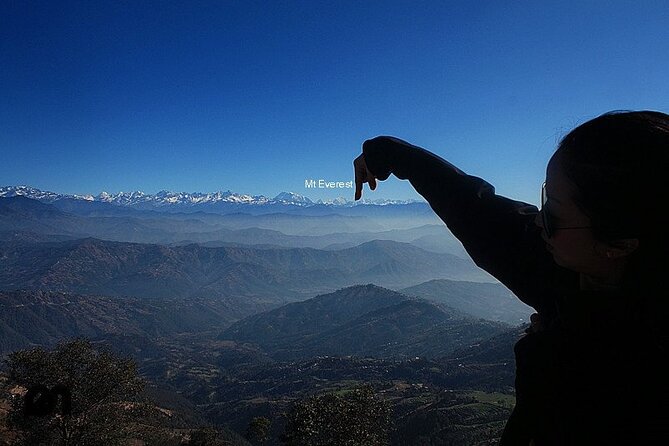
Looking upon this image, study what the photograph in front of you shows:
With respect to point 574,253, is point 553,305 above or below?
below

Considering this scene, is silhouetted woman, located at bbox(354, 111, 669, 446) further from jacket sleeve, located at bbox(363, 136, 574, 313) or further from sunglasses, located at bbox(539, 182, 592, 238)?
jacket sleeve, located at bbox(363, 136, 574, 313)

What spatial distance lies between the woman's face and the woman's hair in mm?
34

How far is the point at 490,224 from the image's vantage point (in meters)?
2.40

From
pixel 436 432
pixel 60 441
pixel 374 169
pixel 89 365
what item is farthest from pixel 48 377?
pixel 436 432

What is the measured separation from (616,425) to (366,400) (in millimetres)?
36066

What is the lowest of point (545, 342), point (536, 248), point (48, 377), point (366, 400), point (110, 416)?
point (366, 400)

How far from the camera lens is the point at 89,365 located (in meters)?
26.9

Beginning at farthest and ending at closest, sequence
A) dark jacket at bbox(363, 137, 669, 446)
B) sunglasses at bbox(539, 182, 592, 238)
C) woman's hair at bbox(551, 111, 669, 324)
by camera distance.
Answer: sunglasses at bbox(539, 182, 592, 238)
woman's hair at bbox(551, 111, 669, 324)
dark jacket at bbox(363, 137, 669, 446)

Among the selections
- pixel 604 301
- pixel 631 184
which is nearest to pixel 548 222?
pixel 631 184

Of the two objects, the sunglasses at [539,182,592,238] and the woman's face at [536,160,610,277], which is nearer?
the woman's face at [536,160,610,277]

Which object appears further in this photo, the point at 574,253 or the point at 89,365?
the point at 89,365

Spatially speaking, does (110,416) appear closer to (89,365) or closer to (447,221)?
(89,365)

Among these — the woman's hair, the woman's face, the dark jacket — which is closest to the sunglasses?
the woman's face

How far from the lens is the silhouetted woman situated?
4.68ft
